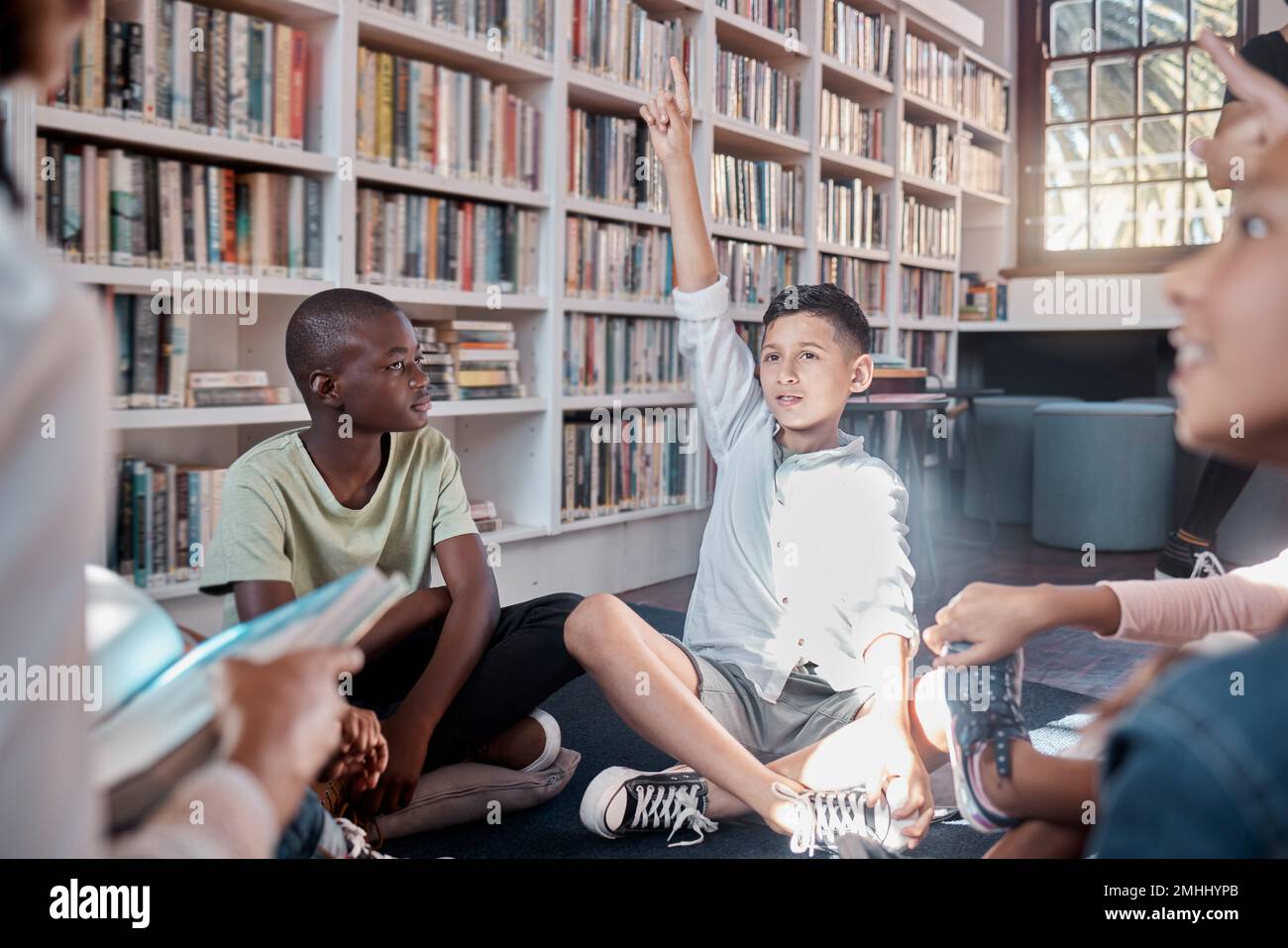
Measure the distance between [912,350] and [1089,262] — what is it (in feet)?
3.70

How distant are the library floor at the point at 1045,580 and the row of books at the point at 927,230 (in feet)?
4.11

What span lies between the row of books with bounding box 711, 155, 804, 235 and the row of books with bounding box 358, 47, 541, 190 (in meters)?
0.87

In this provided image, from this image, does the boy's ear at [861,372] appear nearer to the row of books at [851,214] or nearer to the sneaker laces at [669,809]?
the sneaker laces at [669,809]

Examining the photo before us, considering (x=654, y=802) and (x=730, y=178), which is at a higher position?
(x=730, y=178)

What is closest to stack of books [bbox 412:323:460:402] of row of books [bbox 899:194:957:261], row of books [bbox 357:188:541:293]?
row of books [bbox 357:188:541:293]

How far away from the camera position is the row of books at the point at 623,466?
3.20 metres

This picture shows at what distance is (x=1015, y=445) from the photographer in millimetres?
4625

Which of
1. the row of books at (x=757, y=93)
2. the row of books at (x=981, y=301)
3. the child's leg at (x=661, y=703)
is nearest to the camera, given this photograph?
the child's leg at (x=661, y=703)

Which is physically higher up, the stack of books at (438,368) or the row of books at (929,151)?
the row of books at (929,151)

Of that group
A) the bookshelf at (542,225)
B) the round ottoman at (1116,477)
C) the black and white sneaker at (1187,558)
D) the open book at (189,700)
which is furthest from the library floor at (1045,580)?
the open book at (189,700)

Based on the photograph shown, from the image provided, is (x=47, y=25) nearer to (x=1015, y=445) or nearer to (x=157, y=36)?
(x=157, y=36)

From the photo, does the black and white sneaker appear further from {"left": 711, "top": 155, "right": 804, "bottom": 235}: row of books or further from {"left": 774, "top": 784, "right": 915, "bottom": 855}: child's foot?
{"left": 711, "top": 155, "right": 804, "bottom": 235}: row of books
